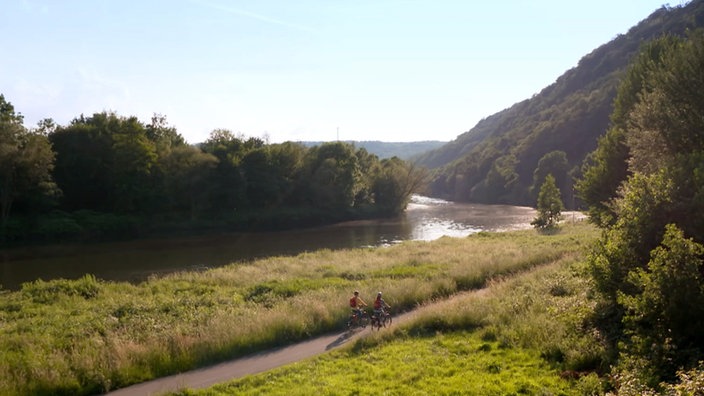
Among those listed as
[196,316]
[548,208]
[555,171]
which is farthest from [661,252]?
[555,171]

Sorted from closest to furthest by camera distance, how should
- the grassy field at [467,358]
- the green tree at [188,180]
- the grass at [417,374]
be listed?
the grass at [417,374], the grassy field at [467,358], the green tree at [188,180]

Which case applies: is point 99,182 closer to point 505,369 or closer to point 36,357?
point 36,357

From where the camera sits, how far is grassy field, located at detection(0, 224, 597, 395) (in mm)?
12398

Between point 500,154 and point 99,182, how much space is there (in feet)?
463

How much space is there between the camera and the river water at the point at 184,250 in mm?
36969

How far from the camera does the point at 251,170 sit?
250 ft

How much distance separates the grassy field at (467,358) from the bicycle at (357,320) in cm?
195

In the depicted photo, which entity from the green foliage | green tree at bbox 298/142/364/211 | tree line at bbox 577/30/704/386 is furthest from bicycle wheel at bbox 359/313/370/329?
green tree at bbox 298/142/364/211

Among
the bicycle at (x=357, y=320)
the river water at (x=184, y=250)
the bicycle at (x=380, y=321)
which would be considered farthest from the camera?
the river water at (x=184, y=250)

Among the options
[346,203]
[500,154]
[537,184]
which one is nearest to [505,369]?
[346,203]

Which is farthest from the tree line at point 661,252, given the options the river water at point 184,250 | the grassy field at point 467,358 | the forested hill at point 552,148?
the forested hill at point 552,148

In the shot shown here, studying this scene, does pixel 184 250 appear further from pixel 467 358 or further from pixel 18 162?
pixel 467 358

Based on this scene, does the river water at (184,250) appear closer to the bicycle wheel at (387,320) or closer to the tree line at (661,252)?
the bicycle wheel at (387,320)

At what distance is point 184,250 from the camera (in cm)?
4903
